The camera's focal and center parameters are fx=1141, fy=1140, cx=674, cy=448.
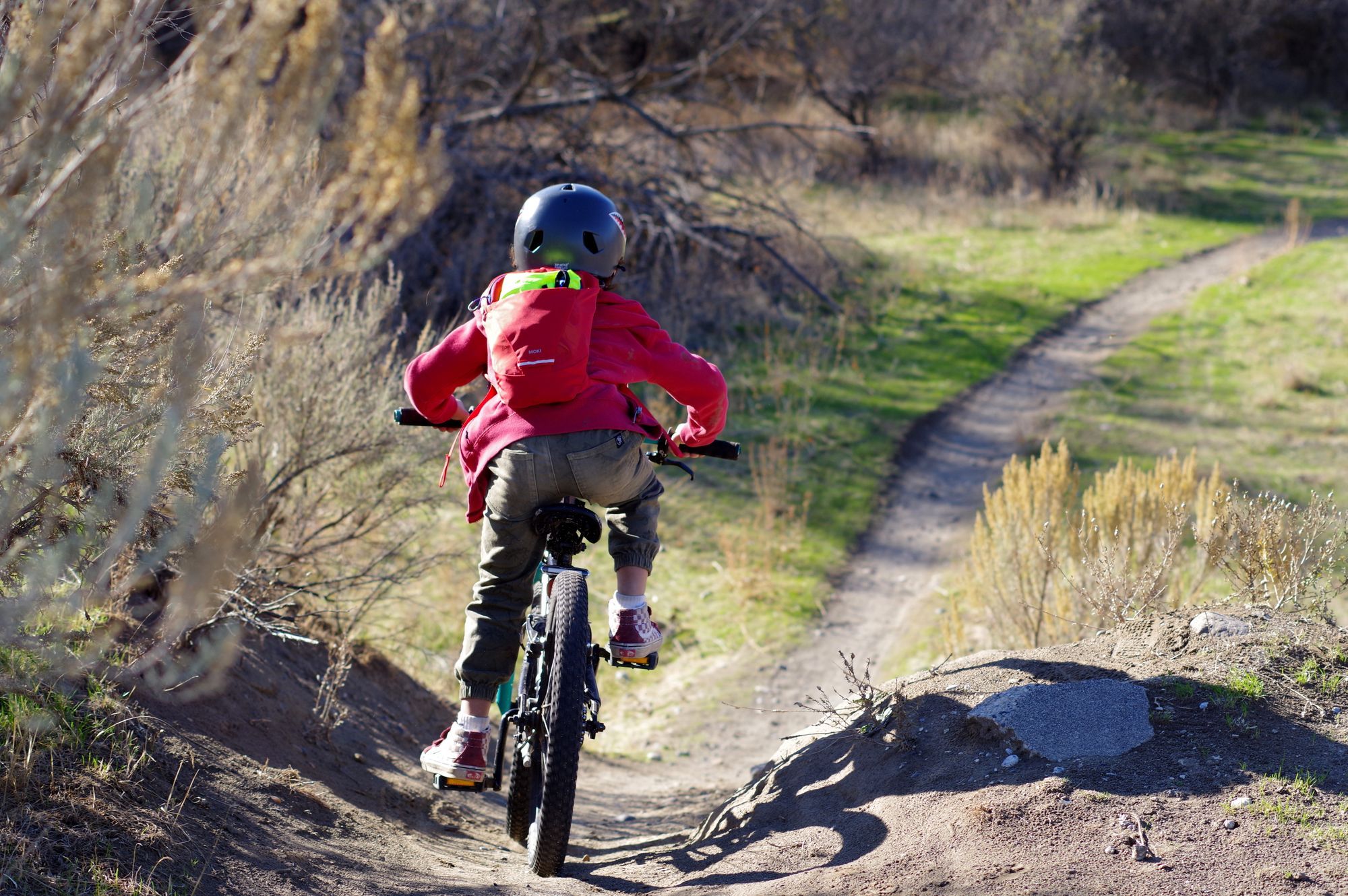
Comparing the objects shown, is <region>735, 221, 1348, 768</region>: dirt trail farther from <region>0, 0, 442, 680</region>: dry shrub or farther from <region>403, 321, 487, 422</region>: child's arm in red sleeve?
<region>0, 0, 442, 680</region>: dry shrub

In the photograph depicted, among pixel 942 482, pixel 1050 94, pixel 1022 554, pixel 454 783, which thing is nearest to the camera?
pixel 454 783

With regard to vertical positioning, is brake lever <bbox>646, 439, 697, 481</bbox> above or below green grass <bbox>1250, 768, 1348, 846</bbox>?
above

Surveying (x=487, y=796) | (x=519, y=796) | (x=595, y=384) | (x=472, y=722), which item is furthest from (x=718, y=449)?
(x=487, y=796)

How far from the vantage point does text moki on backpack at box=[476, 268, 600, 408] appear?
3545 mm

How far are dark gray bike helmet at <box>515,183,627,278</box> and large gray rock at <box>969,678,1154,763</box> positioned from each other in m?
1.99

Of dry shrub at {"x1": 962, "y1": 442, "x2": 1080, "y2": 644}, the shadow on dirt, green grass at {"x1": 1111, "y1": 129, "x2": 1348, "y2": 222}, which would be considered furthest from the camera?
green grass at {"x1": 1111, "y1": 129, "x2": 1348, "y2": 222}

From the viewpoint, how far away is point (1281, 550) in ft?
15.5

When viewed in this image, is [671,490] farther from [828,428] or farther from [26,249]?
[26,249]

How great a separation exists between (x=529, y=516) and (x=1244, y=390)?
10.7 metres

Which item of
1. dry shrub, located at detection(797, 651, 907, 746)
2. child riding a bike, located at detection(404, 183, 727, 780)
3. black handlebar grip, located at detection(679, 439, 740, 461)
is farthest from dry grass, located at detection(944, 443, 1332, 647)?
child riding a bike, located at detection(404, 183, 727, 780)

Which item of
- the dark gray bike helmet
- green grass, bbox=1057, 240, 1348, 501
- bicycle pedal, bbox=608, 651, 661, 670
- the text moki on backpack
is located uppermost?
green grass, bbox=1057, 240, 1348, 501

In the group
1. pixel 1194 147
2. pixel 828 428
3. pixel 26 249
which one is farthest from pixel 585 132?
pixel 1194 147

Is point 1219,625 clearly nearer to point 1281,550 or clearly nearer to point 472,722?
point 1281,550

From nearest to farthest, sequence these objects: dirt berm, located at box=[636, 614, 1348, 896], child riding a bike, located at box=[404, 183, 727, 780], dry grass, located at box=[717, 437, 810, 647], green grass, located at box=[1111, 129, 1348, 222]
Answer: dirt berm, located at box=[636, 614, 1348, 896], child riding a bike, located at box=[404, 183, 727, 780], dry grass, located at box=[717, 437, 810, 647], green grass, located at box=[1111, 129, 1348, 222]
